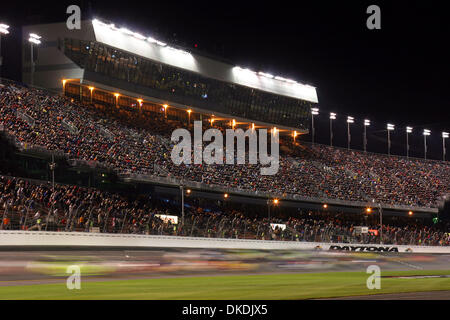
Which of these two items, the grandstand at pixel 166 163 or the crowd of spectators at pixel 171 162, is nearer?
the grandstand at pixel 166 163

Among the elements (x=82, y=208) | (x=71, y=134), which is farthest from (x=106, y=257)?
(x=71, y=134)

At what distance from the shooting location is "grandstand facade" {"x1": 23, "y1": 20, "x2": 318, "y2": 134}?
189ft

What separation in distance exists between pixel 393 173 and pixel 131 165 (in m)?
40.8

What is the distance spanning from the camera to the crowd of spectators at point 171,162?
46156 mm

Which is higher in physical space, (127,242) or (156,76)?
(156,76)

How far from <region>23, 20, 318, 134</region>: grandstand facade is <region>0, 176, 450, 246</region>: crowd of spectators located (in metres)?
14.0

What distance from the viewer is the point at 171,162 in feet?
178

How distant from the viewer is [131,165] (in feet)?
162
